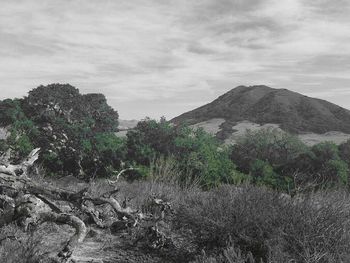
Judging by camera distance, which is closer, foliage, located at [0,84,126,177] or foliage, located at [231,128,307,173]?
foliage, located at [0,84,126,177]

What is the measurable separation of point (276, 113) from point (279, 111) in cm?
103

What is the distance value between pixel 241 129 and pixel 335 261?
76535 millimetres

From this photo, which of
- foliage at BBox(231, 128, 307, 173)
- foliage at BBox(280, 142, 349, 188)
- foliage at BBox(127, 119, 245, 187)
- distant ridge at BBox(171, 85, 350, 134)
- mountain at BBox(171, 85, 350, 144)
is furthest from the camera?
A: distant ridge at BBox(171, 85, 350, 134)

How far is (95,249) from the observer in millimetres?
7605

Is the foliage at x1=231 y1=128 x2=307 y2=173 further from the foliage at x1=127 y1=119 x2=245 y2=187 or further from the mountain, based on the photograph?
the mountain

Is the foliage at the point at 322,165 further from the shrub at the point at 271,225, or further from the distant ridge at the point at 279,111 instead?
the distant ridge at the point at 279,111

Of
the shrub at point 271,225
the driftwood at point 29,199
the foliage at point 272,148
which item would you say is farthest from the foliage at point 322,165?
the driftwood at point 29,199

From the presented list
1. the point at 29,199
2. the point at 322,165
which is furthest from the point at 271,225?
the point at 322,165

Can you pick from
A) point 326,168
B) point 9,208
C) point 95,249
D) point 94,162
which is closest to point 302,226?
point 95,249

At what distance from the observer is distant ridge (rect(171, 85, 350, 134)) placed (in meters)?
85.4

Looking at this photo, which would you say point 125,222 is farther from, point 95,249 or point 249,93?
point 249,93

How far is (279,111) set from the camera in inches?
3770

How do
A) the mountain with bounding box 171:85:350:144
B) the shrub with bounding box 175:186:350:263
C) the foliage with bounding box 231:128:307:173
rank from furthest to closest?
the mountain with bounding box 171:85:350:144
the foliage with bounding box 231:128:307:173
the shrub with bounding box 175:186:350:263

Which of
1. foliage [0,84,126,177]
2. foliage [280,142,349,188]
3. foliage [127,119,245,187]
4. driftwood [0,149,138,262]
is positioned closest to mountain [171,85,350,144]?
foliage [0,84,126,177]
